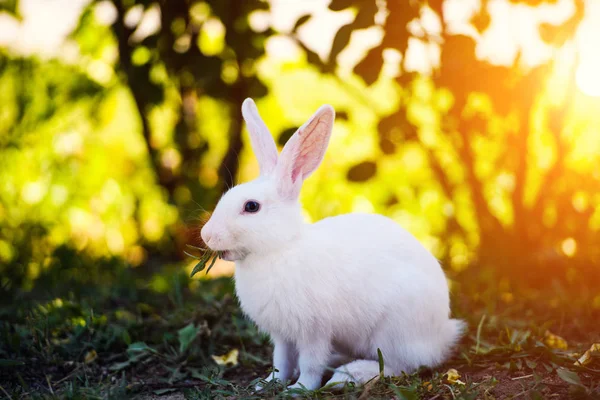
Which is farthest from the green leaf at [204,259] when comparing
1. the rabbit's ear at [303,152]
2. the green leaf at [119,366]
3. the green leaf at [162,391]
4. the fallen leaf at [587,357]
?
the fallen leaf at [587,357]

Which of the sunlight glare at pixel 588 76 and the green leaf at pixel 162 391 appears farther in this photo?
the sunlight glare at pixel 588 76

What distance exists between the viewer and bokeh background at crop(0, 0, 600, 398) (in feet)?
9.78

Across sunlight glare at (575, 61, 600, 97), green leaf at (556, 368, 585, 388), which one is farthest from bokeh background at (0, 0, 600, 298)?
green leaf at (556, 368, 585, 388)

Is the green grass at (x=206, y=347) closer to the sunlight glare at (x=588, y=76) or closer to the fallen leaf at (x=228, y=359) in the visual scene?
the fallen leaf at (x=228, y=359)

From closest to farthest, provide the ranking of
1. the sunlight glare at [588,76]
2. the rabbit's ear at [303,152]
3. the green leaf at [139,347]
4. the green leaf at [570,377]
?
the green leaf at [570,377], the rabbit's ear at [303,152], the green leaf at [139,347], the sunlight glare at [588,76]

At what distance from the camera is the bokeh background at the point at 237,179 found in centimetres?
298

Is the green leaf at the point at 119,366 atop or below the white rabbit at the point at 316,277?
below

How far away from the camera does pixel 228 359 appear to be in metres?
A: 2.97

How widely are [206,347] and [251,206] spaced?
3.17 ft

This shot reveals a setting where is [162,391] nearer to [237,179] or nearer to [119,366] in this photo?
[119,366]

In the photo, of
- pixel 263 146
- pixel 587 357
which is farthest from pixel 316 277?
pixel 587 357

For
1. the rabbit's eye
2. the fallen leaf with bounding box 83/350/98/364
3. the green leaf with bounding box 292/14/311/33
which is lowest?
the fallen leaf with bounding box 83/350/98/364

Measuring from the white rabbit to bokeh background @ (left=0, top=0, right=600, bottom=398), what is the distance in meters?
0.20

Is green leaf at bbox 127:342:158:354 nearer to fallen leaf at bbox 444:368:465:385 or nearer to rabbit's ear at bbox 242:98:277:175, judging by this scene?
rabbit's ear at bbox 242:98:277:175
